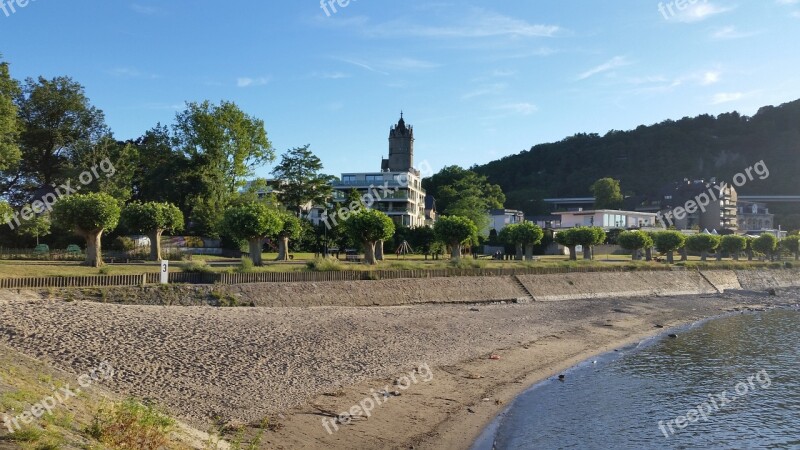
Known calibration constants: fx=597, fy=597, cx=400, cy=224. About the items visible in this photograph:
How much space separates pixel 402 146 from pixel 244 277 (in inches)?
5023

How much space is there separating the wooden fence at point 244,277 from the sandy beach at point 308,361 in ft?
6.96

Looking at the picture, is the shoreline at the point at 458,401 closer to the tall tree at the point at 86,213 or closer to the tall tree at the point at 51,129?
the tall tree at the point at 86,213

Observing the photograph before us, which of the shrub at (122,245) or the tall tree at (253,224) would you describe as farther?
the shrub at (122,245)

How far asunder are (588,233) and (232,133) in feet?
140

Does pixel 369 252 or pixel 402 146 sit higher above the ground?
pixel 402 146

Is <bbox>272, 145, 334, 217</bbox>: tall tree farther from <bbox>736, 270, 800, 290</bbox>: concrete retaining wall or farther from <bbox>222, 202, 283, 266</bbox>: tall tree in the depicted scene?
<bbox>736, 270, 800, 290</bbox>: concrete retaining wall

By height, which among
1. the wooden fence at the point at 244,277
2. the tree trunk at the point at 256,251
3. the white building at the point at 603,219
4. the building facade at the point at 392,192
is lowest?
the wooden fence at the point at 244,277

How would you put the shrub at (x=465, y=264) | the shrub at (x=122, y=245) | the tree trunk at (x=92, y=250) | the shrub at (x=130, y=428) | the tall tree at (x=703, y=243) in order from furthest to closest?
1. the tall tree at (x=703, y=243)
2. the shrub at (x=465, y=264)
3. the shrub at (x=122, y=245)
4. the tree trunk at (x=92, y=250)
5. the shrub at (x=130, y=428)

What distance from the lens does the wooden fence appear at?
2709cm

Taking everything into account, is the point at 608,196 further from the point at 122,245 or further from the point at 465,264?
the point at 122,245

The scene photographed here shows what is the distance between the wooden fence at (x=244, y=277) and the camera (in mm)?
27094

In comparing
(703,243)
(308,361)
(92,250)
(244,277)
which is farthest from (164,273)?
(703,243)

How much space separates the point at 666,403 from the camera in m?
21.4

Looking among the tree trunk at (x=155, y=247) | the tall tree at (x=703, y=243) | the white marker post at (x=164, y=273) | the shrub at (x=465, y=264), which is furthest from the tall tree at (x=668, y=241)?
the white marker post at (x=164, y=273)
